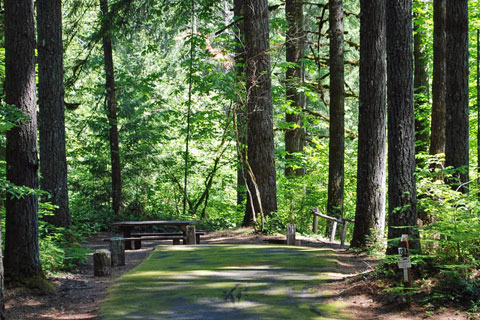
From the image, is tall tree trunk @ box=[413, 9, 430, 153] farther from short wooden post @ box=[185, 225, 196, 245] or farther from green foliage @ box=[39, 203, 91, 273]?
green foliage @ box=[39, 203, 91, 273]

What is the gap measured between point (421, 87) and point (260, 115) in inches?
244

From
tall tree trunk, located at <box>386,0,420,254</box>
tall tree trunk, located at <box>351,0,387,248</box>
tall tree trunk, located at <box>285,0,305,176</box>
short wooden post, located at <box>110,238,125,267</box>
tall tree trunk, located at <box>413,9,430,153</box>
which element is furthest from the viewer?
tall tree trunk, located at <box>285,0,305,176</box>

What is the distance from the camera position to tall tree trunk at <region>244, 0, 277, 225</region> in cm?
1533

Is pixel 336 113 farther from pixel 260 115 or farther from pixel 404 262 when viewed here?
pixel 404 262

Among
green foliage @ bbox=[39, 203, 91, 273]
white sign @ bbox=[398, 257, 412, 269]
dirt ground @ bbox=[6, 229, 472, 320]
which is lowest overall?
dirt ground @ bbox=[6, 229, 472, 320]

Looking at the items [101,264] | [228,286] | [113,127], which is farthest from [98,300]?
[113,127]

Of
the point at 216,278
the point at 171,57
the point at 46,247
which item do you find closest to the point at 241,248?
the point at 216,278

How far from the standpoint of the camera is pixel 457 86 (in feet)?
37.6

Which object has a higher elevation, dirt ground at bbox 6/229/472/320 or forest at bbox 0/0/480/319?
forest at bbox 0/0/480/319

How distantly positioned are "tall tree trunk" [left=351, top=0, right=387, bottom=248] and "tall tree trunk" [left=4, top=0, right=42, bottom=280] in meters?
6.61

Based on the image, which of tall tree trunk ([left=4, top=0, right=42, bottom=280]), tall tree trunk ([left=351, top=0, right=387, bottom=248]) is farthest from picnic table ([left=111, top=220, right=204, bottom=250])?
tall tree trunk ([left=4, top=0, right=42, bottom=280])

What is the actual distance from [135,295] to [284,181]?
45.1ft

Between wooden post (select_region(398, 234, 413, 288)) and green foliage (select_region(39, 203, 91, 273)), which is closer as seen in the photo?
wooden post (select_region(398, 234, 413, 288))

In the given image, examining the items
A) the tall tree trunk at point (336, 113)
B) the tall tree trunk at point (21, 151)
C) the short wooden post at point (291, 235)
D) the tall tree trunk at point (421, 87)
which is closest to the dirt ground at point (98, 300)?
the tall tree trunk at point (21, 151)
